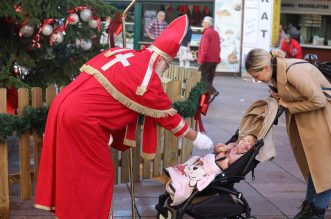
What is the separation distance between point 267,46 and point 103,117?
13.4 m

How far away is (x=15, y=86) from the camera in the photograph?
593 centimetres

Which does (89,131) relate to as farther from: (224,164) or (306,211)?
(306,211)

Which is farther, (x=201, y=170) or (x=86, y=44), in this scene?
(x=86, y=44)

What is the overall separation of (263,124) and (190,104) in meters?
1.35

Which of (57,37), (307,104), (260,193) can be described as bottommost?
(260,193)

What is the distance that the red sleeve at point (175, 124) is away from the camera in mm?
4039

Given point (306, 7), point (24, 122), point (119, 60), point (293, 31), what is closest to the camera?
point (119, 60)

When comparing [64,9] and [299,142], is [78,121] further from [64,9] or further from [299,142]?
[64,9]

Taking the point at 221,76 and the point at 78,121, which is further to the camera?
the point at 221,76

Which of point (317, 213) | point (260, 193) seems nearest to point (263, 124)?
point (317, 213)

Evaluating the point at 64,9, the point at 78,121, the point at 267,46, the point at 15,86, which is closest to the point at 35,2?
the point at 64,9

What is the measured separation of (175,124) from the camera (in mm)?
4074

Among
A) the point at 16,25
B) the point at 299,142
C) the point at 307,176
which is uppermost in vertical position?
the point at 16,25

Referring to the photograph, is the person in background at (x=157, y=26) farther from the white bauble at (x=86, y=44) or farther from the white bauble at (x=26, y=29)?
the white bauble at (x=26, y=29)
